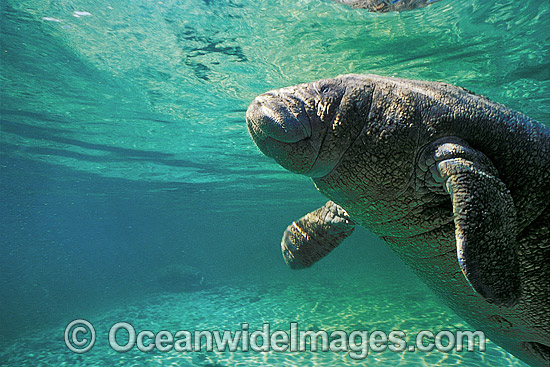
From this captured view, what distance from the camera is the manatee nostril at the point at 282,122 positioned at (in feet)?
4.43

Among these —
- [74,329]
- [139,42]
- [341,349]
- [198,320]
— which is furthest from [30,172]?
[341,349]

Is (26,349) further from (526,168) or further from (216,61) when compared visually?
(526,168)

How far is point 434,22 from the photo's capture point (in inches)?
308

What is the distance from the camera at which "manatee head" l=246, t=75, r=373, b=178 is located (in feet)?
4.48

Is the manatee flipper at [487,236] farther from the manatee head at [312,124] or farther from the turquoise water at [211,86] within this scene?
the turquoise water at [211,86]

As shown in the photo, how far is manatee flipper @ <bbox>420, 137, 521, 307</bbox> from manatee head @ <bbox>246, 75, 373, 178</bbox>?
462 mm

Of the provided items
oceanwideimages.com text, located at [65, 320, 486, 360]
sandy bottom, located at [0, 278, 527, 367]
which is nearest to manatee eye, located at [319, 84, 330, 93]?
sandy bottom, located at [0, 278, 527, 367]

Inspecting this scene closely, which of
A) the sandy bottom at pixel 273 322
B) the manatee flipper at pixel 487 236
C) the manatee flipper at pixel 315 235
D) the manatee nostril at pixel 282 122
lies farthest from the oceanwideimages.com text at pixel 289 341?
the manatee nostril at pixel 282 122

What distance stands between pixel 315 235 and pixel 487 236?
1494mm

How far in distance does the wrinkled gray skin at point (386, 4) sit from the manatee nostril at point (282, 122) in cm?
689

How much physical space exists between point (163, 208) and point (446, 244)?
4248cm

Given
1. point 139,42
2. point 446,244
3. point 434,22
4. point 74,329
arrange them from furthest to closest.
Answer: point 74,329, point 139,42, point 434,22, point 446,244
